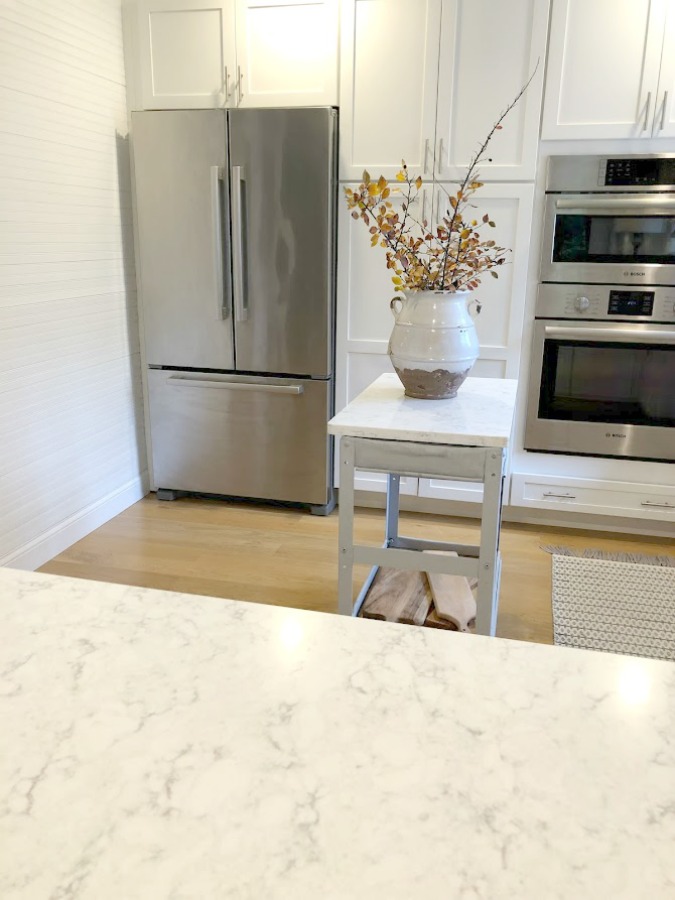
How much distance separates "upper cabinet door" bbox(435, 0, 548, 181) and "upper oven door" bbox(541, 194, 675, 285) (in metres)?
0.23

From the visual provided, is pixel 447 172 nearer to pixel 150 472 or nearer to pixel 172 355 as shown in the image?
pixel 172 355

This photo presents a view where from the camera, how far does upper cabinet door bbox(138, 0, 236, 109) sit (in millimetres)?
3080

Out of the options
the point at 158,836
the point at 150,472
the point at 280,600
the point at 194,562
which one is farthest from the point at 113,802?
the point at 150,472

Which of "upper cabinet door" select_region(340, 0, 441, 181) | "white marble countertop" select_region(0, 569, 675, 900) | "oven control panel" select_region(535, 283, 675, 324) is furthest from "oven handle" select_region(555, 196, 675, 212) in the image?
"white marble countertop" select_region(0, 569, 675, 900)

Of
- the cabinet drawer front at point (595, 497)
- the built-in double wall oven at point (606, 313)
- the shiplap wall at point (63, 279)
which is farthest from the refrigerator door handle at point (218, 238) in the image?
the cabinet drawer front at point (595, 497)

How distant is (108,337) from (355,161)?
4.31 feet

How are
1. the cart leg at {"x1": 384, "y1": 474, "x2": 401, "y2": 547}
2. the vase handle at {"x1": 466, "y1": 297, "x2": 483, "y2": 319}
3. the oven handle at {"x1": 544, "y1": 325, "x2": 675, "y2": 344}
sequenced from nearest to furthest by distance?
the vase handle at {"x1": 466, "y1": 297, "x2": 483, "y2": 319} < the cart leg at {"x1": 384, "y1": 474, "x2": 401, "y2": 547} < the oven handle at {"x1": 544, "y1": 325, "x2": 675, "y2": 344}

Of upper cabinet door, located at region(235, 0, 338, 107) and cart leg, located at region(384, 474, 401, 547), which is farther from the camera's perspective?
upper cabinet door, located at region(235, 0, 338, 107)

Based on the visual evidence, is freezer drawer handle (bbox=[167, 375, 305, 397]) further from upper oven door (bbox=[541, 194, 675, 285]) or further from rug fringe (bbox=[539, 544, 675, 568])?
rug fringe (bbox=[539, 544, 675, 568])

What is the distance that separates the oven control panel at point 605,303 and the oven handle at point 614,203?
0.30m

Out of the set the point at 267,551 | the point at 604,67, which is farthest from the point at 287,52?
the point at 267,551

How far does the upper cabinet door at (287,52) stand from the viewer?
9.83 ft

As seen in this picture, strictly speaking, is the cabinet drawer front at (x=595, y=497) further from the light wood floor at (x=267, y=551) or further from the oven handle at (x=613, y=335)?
the oven handle at (x=613, y=335)

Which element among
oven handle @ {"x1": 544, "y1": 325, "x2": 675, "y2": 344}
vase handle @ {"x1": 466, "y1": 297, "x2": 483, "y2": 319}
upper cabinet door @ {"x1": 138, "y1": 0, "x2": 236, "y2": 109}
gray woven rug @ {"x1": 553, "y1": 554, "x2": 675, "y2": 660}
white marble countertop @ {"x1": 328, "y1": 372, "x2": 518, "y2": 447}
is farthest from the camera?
upper cabinet door @ {"x1": 138, "y1": 0, "x2": 236, "y2": 109}
